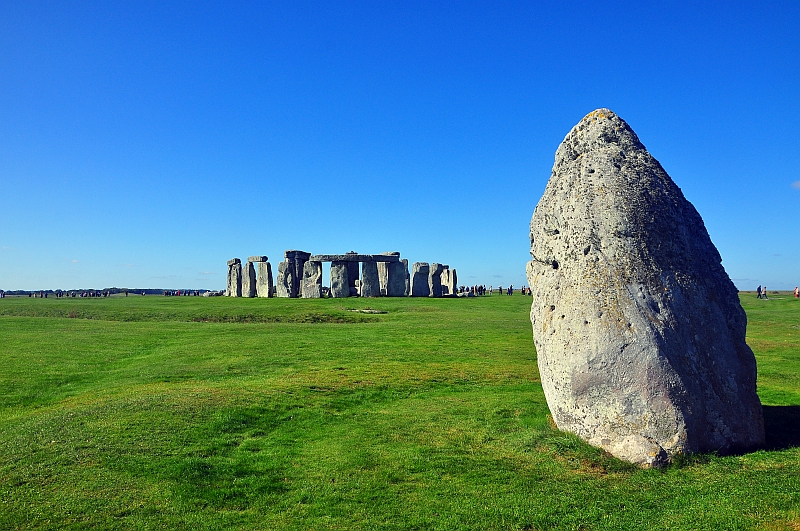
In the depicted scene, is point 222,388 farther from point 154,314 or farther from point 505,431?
point 154,314

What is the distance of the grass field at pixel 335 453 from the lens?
7270 millimetres

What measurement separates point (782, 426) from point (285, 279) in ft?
142

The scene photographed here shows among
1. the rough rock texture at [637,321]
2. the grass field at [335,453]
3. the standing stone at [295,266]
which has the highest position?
the standing stone at [295,266]

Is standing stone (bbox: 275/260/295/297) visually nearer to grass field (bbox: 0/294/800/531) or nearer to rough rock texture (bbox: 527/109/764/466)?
grass field (bbox: 0/294/800/531)

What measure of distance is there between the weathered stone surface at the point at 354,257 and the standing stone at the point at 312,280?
136 centimetres

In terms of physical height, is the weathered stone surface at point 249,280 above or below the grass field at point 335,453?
above

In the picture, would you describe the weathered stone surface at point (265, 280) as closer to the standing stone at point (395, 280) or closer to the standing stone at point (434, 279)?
the standing stone at point (395, 280)

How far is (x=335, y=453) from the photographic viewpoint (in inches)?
377

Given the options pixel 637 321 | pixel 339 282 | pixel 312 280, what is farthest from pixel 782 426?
pixel 312 280

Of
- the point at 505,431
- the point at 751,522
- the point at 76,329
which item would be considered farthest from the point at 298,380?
the point at 76,329

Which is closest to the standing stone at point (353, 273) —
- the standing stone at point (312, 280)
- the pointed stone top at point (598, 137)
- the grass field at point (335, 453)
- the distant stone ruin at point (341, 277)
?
the distant stone ruin at point (341, 277)

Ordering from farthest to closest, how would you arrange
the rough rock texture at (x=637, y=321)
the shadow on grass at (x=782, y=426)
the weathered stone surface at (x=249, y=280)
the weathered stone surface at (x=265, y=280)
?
1. the weathered stone surface at (x=249, y=280)
2. the weathered stone surface at (x=265, y=280)
3. the shadow on grass at (x=782, y=426)
4. the rough rock texture at (x=637, y=321)

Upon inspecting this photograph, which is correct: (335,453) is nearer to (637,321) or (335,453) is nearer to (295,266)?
(637,321)

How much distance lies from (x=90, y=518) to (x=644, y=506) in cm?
662
